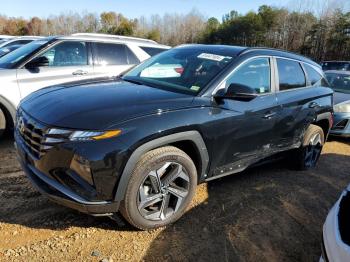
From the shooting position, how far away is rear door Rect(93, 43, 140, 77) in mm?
6414

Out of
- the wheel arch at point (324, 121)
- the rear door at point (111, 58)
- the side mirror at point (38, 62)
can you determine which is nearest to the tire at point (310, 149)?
the wheel arch at point (324, 121)

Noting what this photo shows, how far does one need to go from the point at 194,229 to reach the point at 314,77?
3101 mm

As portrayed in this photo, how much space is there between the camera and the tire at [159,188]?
294 cm

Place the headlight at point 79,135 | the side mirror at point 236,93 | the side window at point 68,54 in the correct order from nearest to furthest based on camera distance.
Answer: the headlight at point 79,135
the side mirror at point 236,93
the side window at point 68,54

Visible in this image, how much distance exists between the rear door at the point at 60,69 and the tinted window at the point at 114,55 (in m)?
0.24

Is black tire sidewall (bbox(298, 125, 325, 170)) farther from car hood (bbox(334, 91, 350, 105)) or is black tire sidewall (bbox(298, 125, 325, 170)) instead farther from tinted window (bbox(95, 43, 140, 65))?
tinted window (bbox(95, 43, 140, 65))

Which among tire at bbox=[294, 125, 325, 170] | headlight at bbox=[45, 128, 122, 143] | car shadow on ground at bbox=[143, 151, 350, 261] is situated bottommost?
car shadow on ground at bbox=[143, 151, 350, 261]

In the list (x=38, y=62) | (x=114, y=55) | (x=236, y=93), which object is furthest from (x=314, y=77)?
(x=38, y=62)

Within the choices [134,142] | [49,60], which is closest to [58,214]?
[134,142]

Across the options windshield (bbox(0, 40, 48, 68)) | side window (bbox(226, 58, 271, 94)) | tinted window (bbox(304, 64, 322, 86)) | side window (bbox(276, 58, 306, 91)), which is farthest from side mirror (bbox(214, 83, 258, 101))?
windshield (bbox(0, 40, 48, 68))

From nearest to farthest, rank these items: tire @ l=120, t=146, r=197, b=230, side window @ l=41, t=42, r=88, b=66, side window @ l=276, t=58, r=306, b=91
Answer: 1. tire @ l=120, t=146, r=197, b=230
2. side window @ l=276, t=58, r=306, b=91
3. side window @ l=41, t=42, r=88, b=66

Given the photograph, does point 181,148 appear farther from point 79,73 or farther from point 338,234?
point 79,73

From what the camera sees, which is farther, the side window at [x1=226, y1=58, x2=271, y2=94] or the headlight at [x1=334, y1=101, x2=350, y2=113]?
the headlight at [x1=334, y1=101, x2=350, y2=113]

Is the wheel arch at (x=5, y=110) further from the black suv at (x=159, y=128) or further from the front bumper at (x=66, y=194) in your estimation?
the front bumper at (x=66, y=194)
